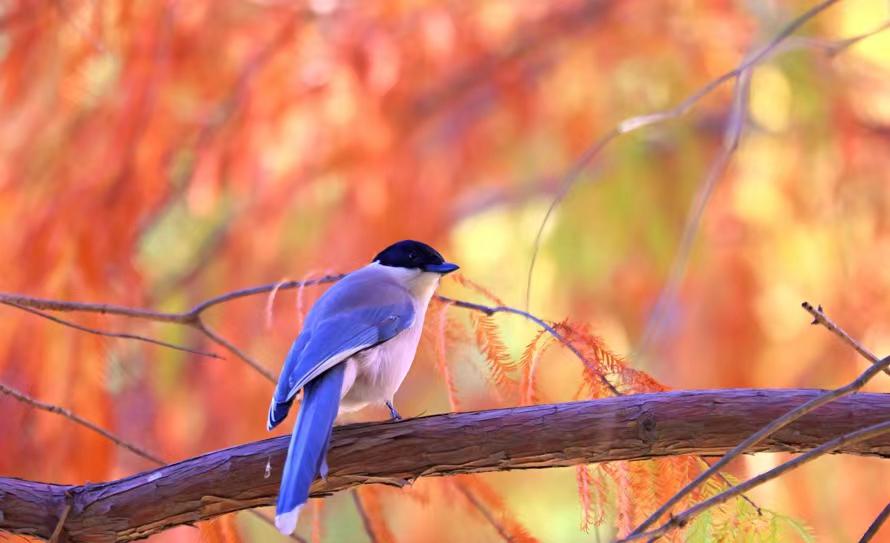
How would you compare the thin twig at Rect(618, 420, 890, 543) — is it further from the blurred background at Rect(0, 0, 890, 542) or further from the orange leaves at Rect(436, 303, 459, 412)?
the blurred background at Rect(0, 0, 890, 542)

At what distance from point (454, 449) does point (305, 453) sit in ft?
0.85

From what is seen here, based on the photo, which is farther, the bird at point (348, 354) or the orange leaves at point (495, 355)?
the orange leaves at point (495, 355)

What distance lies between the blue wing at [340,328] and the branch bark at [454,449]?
0.13m

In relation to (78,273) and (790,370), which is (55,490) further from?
(790,370)

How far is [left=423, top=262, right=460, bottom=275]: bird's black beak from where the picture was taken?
107 inches

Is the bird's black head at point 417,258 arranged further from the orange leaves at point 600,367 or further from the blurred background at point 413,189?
the orange leaves at point 600,367

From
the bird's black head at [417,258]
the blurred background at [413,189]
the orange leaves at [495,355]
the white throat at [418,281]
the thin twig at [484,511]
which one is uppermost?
the blurred background at [413,189]

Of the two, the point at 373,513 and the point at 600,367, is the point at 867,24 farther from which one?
the point at 373,513

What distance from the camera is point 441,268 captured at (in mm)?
2764

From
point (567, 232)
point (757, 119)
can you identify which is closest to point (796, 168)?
point (757, 119)

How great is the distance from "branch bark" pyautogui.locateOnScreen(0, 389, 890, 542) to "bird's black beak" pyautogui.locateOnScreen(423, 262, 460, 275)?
27.4 inches

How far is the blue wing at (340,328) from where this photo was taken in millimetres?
2160

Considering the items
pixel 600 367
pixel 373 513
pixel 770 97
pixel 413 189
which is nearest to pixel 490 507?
pixel 373 513

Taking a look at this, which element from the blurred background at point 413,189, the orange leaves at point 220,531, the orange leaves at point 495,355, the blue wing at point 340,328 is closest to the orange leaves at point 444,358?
the orange leaves at point 495,355
